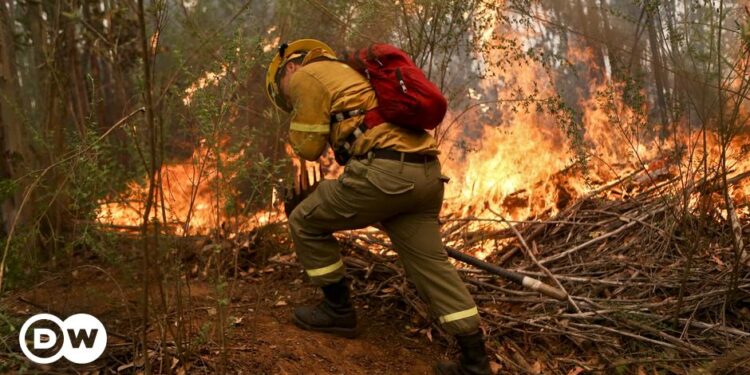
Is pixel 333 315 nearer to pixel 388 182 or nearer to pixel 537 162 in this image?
pixel 388 182

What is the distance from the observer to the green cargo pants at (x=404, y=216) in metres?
3.21

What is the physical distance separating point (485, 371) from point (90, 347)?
2048 mm

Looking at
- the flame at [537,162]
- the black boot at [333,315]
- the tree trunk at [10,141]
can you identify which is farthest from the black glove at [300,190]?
the tree trunk at [10,141]

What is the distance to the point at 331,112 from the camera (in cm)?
328

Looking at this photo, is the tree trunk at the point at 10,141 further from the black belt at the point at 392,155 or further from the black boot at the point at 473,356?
the black boot at the point at 473,356

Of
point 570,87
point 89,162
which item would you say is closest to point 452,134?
point 570,87

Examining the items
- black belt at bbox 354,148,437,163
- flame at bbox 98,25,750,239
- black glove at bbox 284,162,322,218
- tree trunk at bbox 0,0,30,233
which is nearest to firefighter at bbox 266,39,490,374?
black belt at bbox 354,148,437,163

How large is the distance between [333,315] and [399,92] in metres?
1.42

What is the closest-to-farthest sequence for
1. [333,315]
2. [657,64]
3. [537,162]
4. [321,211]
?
[321,211], [333,315], [657,64], [537,162]

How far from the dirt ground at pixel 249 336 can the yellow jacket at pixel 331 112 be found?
90 cm

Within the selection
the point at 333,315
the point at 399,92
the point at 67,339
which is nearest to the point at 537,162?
the point at 333,315

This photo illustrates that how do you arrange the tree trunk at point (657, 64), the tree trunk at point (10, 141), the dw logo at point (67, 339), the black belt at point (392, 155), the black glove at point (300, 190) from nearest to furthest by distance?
1. the dw logo at point (67, 339)
2. the black belt at point (392, 155)
3. the black glove at point (300, 190)
4. the tree trunk at point (657, 64)
5. the tree trunk at point (10, 141)

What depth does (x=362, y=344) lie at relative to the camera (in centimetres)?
371

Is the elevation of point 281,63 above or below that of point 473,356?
above
